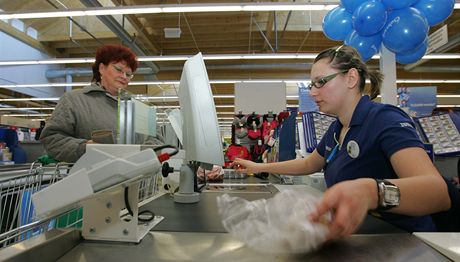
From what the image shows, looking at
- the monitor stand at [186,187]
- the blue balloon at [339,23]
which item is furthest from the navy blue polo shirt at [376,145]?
the blue balloon at [339,23]

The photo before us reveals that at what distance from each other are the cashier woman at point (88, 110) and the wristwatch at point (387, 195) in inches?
46.0

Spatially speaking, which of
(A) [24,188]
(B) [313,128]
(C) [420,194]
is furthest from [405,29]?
(A) [24,188]

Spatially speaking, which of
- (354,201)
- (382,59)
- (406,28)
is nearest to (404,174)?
(354,201)

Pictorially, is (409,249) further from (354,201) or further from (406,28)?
(406,28)

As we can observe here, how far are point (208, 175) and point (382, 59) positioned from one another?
236cm

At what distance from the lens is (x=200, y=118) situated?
39.8 inches

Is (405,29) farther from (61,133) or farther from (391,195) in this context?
(61,133)

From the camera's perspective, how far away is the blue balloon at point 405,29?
8.24 ft

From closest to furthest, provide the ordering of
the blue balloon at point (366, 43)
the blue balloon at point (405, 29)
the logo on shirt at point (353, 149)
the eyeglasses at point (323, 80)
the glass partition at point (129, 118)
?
the glass partition at point (129, 118)
the logo on shirt at point (353, 149)
the eyeglasses at point (323, 80)
the blue balloon at point (405, 29)
the blue balloon at point (366, 43)

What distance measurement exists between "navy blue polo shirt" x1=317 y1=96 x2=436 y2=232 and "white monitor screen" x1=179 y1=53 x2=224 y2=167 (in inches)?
18.9

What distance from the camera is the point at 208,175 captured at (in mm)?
1999

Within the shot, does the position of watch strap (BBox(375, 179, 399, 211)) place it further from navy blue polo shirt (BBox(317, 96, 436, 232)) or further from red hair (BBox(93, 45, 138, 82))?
red hair (BBox(93, 45, 138, 82))

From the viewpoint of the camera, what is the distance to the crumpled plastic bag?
1.77ft

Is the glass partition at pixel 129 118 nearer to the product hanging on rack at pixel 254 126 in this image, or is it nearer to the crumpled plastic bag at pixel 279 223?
the crumpled plastic bag at pixel 279 223
